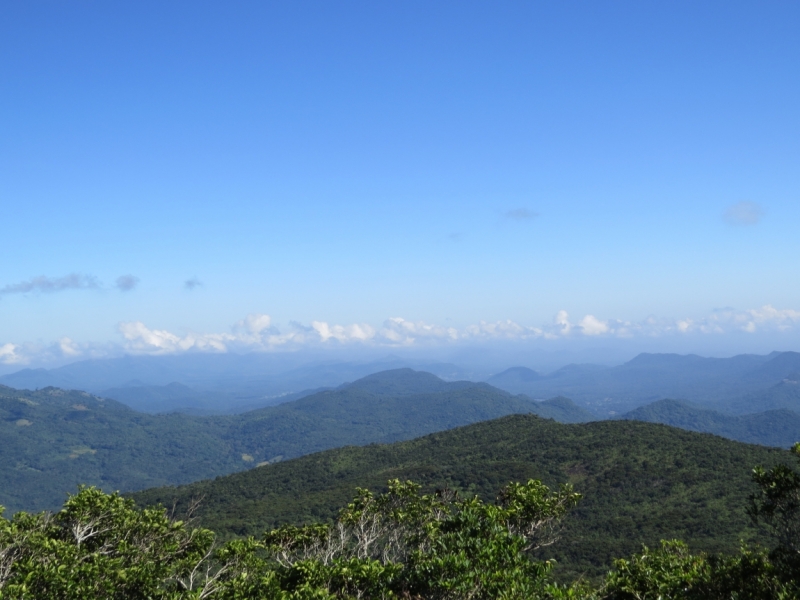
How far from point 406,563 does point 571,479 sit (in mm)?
101859

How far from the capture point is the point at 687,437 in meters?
121

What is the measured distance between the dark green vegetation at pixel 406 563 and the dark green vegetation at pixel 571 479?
49232mm

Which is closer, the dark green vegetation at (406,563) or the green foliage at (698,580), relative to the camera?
the green foliage at (698,580)

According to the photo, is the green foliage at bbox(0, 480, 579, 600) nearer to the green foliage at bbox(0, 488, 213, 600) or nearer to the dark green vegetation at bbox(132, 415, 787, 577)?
the green foliage at bbox(0, 488, 213, 600)

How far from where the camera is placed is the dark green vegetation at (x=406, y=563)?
51.4 feet

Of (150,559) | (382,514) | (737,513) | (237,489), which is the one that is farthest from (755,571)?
(237,489)

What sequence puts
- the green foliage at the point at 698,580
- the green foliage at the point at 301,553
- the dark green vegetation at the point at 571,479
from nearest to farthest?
the green foliage at the point at 698,580
the green foliage at the point at 301,553
the dark green vegetation at the point at 571,479

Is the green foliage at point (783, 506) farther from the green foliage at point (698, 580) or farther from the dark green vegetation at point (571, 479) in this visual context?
the dark green vegetation at point (571, 479)

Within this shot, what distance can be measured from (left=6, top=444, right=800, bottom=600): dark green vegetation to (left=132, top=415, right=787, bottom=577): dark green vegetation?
49232 millimetres

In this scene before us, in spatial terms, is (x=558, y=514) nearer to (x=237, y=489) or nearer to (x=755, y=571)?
(x=755, y=571)

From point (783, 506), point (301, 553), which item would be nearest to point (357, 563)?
point (301, 553)

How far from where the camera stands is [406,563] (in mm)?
19625

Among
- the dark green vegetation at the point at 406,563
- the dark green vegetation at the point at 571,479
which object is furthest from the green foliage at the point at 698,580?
the dark green vegetation at the point at 571,479

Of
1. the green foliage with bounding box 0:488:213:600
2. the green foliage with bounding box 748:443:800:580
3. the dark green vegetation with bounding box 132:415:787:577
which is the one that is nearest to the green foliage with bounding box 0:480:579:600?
the green foliage with bounding box 0:488:213:600
